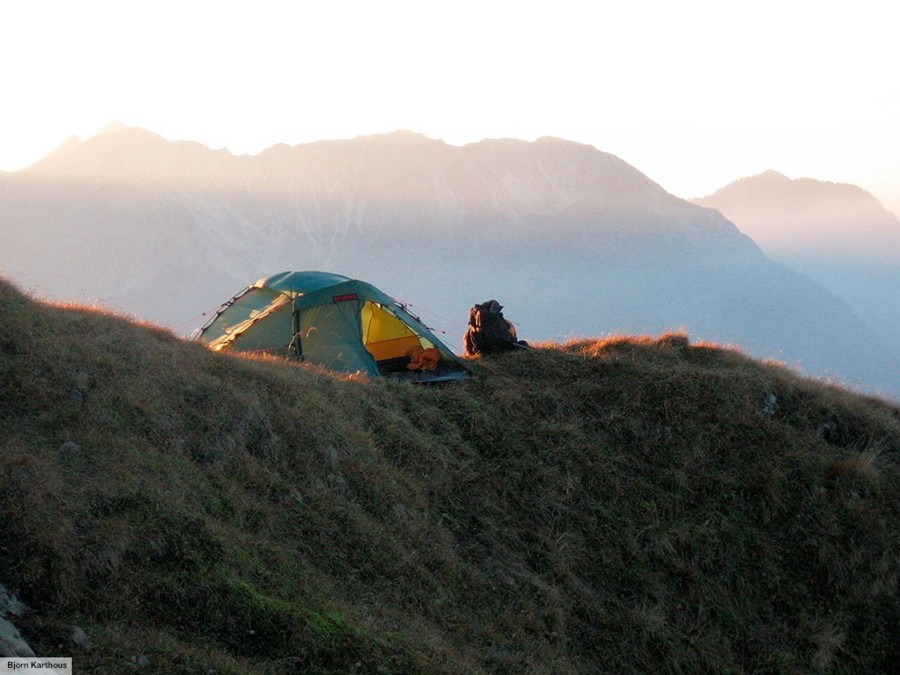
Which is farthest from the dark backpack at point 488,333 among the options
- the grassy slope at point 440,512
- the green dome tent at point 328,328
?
the green dome tent at point 328,328

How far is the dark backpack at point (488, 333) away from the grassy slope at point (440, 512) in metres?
0.69

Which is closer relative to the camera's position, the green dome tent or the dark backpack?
the green dome tent

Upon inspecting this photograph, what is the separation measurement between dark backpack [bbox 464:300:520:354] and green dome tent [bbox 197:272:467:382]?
0.89m

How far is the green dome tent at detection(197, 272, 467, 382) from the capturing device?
50.8 ft

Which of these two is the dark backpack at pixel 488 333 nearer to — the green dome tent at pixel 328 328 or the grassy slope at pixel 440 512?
the grassy slope at pixel 440 512

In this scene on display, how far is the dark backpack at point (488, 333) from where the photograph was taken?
1670 centimetres

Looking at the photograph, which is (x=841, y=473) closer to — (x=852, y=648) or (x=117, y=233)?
(x=852, y=648)

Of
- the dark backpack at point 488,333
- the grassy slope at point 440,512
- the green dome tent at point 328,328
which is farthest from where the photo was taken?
the dark backpack at point 488,333

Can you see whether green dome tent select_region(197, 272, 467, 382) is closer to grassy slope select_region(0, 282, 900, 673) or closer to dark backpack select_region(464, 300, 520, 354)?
dark backpack select_region(464, 300, 520, 354)

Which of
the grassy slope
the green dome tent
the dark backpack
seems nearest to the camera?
the grassy slope

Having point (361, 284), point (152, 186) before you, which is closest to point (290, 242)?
point (152, 186)

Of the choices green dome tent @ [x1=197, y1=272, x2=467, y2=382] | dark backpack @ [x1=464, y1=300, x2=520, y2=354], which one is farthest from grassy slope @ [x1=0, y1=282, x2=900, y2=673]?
green dome tent @ [x1=197, y1=272, x2=467, y2=382]

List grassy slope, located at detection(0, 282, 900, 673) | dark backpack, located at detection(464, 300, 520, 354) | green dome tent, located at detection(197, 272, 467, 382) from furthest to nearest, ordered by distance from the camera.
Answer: dark backpack, located at detection(464, 300, 520, 354)
green dome tent, located at detection(197, 272, 467, 382)
grassy slope, located at detection(0, 282, 900, 673)

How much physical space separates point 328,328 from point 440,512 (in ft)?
18.6
